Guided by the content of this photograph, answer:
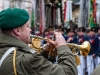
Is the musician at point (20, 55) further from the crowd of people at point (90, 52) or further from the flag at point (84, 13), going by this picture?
the flag at point (84, 13)

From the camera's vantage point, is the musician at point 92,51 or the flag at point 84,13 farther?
the flag at point 84,13

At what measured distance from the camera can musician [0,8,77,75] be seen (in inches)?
103

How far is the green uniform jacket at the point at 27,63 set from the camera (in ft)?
8.54

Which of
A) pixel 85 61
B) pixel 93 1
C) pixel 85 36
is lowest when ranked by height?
pixel 85 61


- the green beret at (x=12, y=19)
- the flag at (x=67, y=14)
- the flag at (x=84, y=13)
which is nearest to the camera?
the green beret at (x=12, y=19)

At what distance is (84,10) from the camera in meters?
16.7

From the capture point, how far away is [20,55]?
8.73 feet

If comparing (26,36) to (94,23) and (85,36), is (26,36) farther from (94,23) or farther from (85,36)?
(94,23)

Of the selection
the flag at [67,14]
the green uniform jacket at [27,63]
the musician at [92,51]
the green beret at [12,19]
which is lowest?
the musician at [92,51]

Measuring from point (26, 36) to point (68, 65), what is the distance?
0.48 meters

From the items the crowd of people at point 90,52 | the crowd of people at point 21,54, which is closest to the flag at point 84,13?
the crowd of people at point 90,52

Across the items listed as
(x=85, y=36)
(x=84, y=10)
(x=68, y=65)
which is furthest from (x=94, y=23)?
(x=68, y=65)

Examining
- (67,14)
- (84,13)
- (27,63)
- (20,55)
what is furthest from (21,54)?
(67,14)

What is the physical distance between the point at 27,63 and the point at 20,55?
113 mm
